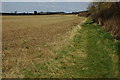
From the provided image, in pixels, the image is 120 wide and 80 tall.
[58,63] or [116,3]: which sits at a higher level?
[116,3]

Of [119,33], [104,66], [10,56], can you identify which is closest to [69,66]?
[104,66]

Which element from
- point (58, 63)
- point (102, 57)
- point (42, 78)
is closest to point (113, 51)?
point (102, 57)

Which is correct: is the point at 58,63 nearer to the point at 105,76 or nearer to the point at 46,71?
the point at 46,71

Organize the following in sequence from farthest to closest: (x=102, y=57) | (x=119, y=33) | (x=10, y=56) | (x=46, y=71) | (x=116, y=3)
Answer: (x=116, y=3) → (x=119, y=33) → (x=10, y=56) → (x=102, y=57) → (x=46, y=71)

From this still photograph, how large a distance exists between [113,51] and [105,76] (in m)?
5.47

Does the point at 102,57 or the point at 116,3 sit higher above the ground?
the point at 116,3

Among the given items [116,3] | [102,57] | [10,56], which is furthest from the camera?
[116,3]

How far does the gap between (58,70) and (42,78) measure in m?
1.38

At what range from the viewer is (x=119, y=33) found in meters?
21.3

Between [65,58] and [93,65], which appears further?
[65,58]

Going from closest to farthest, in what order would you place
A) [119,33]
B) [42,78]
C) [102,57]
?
[42,78] < [102,57] < [119,33]

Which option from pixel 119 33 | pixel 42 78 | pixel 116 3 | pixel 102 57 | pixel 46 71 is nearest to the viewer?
pixel 42 78

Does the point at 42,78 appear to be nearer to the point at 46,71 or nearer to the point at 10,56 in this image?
the point at 46,71

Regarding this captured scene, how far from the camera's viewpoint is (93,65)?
40.5 feet
